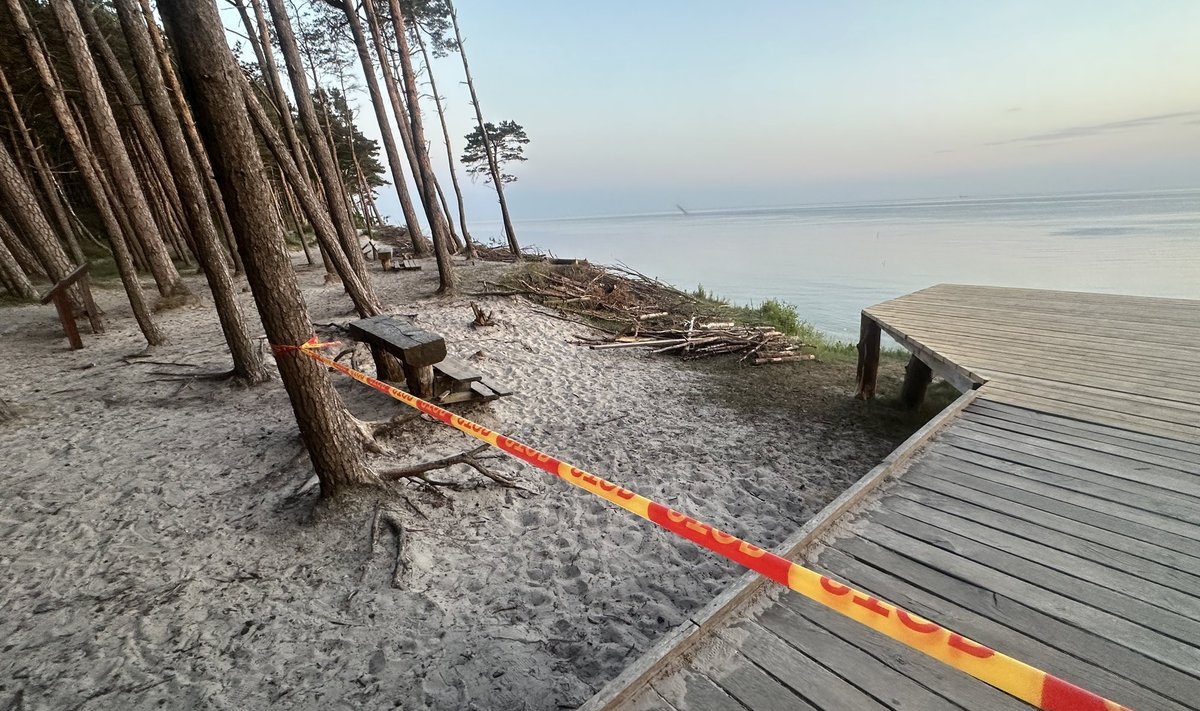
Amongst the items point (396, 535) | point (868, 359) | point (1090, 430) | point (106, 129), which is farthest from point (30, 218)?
point (1090, 430)

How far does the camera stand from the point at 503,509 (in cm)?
408

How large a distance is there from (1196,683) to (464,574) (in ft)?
11.6

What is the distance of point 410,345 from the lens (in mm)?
4797

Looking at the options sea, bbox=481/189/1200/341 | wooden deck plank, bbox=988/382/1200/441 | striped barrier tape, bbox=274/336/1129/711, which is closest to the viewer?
striped barrier tape, bbox=274/336/1129/711

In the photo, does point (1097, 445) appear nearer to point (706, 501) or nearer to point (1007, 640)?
point (1007, 640)

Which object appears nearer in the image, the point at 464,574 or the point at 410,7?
the point at 464,574

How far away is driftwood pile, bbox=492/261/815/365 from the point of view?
9133 mm

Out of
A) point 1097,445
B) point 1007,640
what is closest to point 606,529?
point 1007,640

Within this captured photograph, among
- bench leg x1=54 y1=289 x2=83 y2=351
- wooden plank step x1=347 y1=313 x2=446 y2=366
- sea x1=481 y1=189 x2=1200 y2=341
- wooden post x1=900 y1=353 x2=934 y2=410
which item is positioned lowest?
sea x1=481 y1=189 x2=1200 y2=341

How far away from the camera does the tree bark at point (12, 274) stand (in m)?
9.77

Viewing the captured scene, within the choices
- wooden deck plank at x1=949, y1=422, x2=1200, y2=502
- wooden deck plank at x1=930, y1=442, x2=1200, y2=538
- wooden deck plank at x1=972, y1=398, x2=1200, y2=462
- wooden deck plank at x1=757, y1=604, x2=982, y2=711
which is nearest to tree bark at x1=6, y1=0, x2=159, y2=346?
wooden deck plank at x1=757, y1=604, x2=982, y2=711

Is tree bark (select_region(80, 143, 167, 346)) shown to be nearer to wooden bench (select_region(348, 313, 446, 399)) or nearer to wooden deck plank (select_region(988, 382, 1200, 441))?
wooden bench (select_region(348, 313, 446, 399))

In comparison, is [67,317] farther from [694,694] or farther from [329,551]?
[694,694]

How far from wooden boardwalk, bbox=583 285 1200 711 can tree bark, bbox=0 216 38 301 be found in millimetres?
14921
